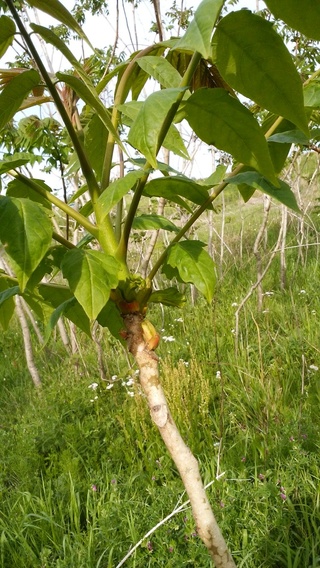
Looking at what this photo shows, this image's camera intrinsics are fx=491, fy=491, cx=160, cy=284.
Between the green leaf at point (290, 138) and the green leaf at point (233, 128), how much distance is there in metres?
0.11

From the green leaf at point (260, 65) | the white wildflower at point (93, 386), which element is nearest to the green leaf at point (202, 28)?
the green leaf at point (260, 65)

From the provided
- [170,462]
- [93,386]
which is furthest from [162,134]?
[93,386]

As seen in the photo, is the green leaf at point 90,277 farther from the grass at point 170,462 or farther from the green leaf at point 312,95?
the grass at point 170,462

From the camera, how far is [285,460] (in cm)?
199

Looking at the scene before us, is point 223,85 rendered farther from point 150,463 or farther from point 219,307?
point 219,307

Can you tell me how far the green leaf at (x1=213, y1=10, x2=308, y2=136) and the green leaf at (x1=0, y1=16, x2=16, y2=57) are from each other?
0.25 m

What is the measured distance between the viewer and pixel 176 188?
640 mm

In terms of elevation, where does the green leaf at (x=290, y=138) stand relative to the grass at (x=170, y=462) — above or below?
above

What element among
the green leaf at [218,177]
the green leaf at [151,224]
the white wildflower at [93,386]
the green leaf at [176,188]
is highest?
the green leaf at [218,177]

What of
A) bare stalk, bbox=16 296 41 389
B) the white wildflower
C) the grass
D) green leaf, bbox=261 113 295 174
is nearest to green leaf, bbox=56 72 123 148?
green leaf, bbox=261 113 295 174

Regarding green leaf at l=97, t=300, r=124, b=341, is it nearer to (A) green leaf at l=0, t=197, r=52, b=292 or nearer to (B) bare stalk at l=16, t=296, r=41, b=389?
(A) green leaf at l=0, t=197, r=52, b=292

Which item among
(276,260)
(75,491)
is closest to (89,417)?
(75,491)

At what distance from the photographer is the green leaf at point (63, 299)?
72 cm

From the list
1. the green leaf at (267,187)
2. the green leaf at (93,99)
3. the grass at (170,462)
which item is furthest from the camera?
the grass at (170,462)
